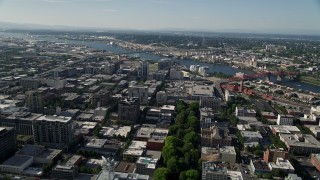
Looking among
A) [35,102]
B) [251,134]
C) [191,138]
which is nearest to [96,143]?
[191,138]

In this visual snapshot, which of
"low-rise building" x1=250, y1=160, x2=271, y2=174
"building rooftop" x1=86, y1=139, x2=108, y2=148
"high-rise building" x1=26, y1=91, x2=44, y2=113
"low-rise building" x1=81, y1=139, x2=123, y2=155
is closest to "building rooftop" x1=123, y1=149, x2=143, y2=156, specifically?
"low-rise building" x1=81, y1=139, x2=123, y2=155

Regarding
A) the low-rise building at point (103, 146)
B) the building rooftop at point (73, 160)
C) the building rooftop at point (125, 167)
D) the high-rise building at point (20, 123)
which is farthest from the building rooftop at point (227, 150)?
the high-rise building at point (20, 123)

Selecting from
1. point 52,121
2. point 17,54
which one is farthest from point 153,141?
point 17,54

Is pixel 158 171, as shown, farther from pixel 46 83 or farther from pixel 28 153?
pixel 46 83

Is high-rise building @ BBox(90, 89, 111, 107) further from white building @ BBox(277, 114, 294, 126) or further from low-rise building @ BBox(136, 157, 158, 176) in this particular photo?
white building @ BBox(277, 114, 294, 126)

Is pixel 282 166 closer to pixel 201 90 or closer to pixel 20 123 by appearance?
pixel 20 123

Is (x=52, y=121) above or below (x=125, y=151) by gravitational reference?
above
